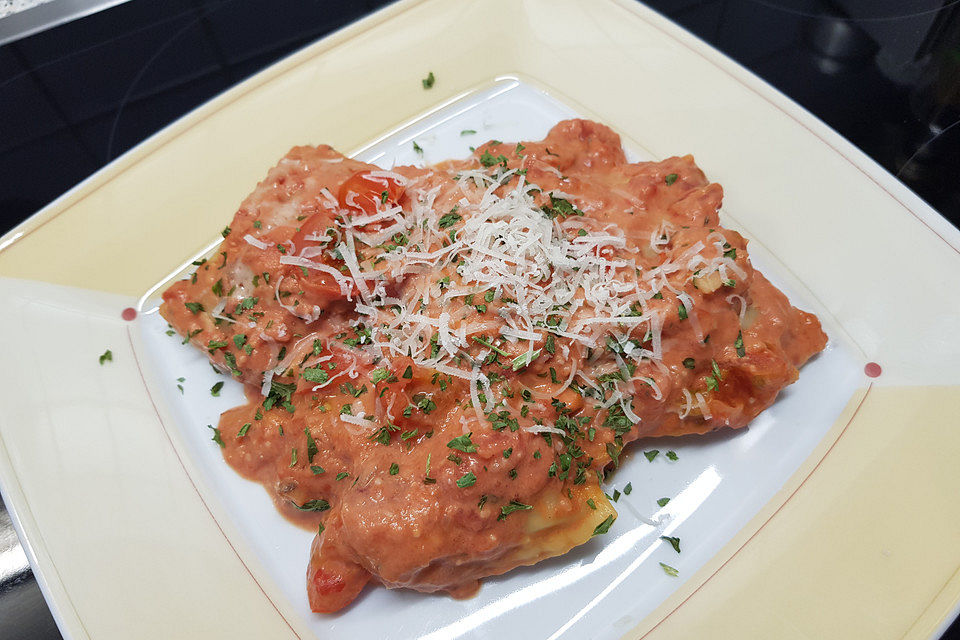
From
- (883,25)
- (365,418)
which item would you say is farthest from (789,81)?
(365,418)

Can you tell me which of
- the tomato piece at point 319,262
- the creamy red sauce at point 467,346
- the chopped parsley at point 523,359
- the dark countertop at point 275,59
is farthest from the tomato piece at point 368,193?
the dark countertop at point 275,59

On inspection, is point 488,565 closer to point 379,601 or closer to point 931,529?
point 379,601

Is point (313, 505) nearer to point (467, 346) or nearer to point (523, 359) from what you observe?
point (467, 346)

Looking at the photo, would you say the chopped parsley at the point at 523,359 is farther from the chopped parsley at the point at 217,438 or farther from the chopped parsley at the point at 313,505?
the chopped parsley at the point at 217,438

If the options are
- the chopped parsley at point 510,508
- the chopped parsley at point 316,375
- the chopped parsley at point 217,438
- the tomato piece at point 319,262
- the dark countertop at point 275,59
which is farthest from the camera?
the dark countertop at point 275,59

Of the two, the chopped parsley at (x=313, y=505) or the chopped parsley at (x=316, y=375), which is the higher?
the chopped parsley at (x=316, y=375)

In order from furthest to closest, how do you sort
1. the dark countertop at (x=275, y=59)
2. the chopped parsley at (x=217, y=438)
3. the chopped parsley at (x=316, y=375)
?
the dark countertop at (x=275, y=59)
the chopped parsley at (x=217, y=438)
the chopped parsley at (x=316, y=375)

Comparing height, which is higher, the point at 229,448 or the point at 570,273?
the point at 570,273
